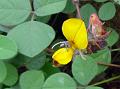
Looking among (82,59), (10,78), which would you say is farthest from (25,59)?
(82,59)

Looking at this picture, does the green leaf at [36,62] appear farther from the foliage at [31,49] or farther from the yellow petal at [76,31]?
the yellow petal at [76,31]

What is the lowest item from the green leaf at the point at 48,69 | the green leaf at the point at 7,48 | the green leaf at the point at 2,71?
the green leaf at the point at 48,69

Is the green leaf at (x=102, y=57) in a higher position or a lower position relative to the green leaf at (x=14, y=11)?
lower

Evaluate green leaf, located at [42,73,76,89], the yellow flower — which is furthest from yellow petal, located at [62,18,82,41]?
green leaf, located at [42,73,76,89]

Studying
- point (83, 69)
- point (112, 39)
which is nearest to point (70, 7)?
point (112, 39)

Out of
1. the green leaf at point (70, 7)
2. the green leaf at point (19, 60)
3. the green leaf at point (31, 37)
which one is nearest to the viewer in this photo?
the green leaf at point (31, 37)

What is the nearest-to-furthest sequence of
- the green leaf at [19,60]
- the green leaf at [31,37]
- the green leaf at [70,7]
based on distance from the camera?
the green leaf at [31,37]
the green leaf at [19,60]
the green leaf at [70,7]

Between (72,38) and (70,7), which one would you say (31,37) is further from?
(70,7)

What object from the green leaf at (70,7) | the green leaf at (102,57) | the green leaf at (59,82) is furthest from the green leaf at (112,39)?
the green leaf at (59,82)
